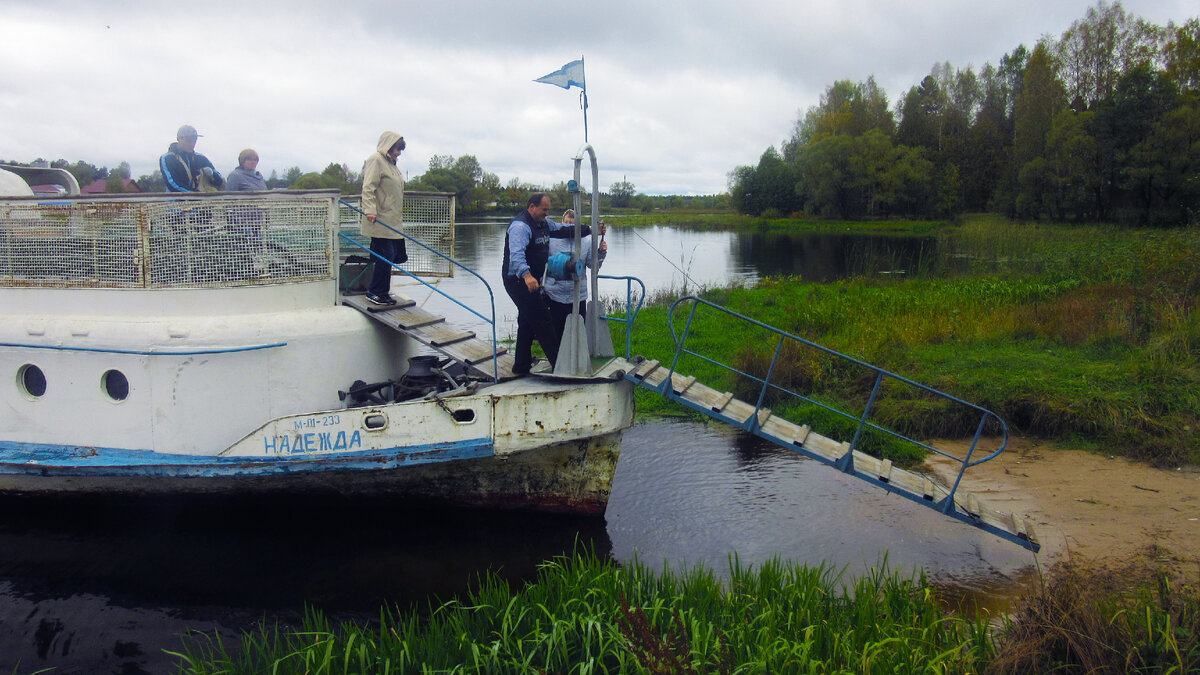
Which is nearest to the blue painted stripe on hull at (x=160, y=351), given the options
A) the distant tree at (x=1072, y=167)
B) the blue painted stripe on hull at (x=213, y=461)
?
the blue painted stripe on hull at (x=213, y=461)

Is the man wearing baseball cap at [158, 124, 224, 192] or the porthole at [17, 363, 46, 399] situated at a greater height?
the man wearing baseball cap at [158, 124, 224, 192]

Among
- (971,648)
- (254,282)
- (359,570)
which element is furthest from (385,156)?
(971,648)

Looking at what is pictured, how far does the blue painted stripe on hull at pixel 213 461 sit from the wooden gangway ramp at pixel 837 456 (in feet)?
5.39

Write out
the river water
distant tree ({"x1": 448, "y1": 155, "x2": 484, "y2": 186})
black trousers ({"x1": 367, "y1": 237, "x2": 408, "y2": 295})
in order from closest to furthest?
the river water, black trousers ({"x1": 367, "y1": 237, "x2": 408, "y2": 295}), distant tree ({"x1": 448, "y1": 155, "x2": 484, "y2": 186})

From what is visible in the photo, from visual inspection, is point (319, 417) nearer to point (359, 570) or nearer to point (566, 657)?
point (359, 570)

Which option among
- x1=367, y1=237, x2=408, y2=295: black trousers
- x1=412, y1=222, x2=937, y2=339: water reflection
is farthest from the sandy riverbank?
x1=367, y1=237, x2=408, y2=295: black trousers

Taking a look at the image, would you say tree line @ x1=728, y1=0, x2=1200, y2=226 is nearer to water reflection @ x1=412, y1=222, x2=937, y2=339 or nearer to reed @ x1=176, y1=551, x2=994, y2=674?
water reflection @ x1=412, y1=222, x2=937, y2=339

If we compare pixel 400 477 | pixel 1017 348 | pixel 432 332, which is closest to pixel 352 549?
pixel 400 477

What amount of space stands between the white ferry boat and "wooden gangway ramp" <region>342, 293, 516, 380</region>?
0.12 feet

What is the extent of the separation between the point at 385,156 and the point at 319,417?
2.53 m

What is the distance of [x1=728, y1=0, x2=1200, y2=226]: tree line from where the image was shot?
42.9m

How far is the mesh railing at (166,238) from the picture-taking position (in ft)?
22.7

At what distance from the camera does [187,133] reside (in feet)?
27.7

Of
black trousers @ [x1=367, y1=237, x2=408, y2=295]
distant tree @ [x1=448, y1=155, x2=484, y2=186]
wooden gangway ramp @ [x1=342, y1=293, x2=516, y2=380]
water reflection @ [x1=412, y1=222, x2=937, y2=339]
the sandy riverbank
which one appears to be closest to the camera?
the sandy riverbank
